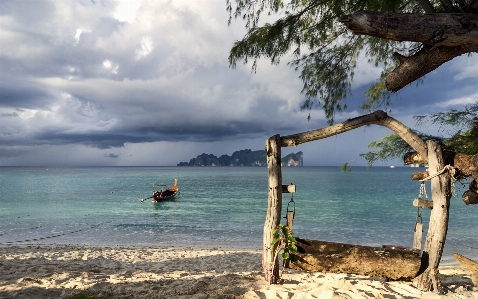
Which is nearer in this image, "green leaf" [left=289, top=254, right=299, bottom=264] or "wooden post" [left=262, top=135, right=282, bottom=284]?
"green leaf" [left=289, top=254, right=299, bottom=264]

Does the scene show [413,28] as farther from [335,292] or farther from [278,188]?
[335,292]

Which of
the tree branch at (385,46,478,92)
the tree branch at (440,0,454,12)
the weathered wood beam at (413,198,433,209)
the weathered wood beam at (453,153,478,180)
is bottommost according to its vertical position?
the weathered wood beam at (413,198,433,209)

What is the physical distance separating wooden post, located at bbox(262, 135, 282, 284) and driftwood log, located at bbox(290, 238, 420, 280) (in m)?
0.41

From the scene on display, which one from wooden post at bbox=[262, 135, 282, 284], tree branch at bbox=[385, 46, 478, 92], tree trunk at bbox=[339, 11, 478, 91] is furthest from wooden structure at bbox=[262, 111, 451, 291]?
tree trunk at bbox=[339, 11, 478, 91]

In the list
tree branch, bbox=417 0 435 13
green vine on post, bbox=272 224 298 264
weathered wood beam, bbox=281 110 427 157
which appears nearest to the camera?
green vine on post, bbox=272 224 298 264

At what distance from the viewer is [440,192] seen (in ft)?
17.2

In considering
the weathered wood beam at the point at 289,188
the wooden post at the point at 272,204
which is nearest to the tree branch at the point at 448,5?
the wooden post at the point at 272,204

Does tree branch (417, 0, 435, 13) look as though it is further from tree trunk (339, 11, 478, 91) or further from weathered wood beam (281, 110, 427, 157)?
weathered wood beam (281, 110, 427, 157)

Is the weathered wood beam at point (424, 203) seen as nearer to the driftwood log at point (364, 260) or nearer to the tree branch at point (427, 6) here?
the driftwood log at point (364, 260)

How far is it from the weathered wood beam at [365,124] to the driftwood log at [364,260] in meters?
1.72

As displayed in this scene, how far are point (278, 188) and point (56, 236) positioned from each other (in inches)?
668

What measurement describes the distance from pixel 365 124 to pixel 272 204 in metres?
2.13

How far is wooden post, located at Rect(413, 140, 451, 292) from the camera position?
5.23 m

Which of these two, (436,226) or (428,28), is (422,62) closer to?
(428,28)
